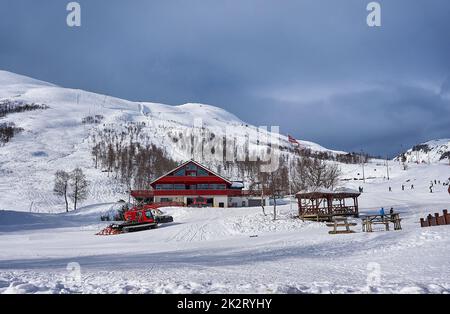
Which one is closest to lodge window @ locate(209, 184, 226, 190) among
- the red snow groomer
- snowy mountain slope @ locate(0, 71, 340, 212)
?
snowy mountain slope @ locate(0, 71, 340, 212)

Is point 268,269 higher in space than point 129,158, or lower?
lower

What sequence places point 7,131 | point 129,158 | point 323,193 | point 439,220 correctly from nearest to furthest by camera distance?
point 439,220 → point 323,193 → point 129,158 → point 7,131

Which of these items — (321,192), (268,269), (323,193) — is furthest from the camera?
(323,193)

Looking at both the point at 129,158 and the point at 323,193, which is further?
the point at 129,158

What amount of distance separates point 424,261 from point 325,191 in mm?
25134

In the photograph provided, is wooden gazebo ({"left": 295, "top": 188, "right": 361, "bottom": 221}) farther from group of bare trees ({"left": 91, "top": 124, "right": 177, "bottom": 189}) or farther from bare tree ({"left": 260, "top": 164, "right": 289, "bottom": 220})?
group of bare trees ({"left": 91, "top": 124, "right": 177, "bottom": 189})

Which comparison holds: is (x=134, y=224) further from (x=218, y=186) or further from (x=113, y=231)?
(x=218, y=186)

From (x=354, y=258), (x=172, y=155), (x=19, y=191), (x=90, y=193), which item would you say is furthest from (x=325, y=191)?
(x=172, y=155)

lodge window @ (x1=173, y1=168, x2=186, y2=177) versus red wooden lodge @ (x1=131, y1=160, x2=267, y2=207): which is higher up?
lodge window @ (x1=173, y1=168, x2=186, y2=177)

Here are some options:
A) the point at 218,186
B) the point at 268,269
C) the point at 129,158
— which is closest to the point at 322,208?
the point at 268,269

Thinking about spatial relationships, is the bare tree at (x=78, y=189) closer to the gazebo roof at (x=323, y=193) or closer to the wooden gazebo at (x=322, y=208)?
the wooden gazebo at (x=322, y=208)
